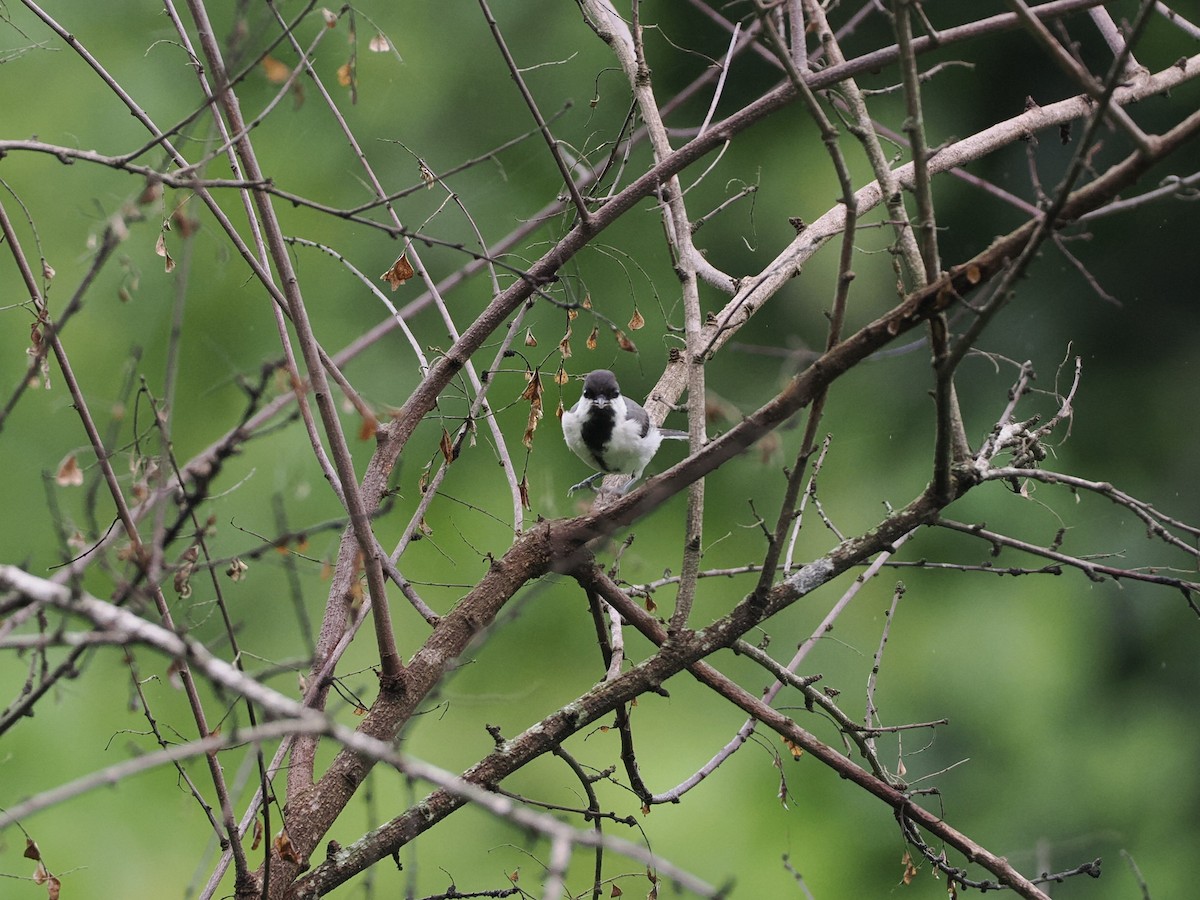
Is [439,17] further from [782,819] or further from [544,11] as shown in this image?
[782,819]

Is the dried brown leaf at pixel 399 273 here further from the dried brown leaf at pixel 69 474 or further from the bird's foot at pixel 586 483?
the bird's foot at pixel 586 483

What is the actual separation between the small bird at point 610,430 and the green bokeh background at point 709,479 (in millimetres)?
1341

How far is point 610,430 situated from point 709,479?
1.97 m

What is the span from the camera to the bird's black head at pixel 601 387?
9.37 feet

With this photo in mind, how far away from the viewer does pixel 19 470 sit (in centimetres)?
475

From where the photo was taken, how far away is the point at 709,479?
470cm

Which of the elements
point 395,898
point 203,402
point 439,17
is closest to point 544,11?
point 439,17

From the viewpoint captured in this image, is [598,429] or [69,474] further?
[598,429]


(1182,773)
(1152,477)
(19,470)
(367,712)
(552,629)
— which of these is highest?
(1152,477)

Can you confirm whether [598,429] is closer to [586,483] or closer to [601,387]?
[601,387]

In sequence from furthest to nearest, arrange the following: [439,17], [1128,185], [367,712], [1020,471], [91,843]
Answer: [439,17], [91,843], [367,712], [1020,471], [1128,185]

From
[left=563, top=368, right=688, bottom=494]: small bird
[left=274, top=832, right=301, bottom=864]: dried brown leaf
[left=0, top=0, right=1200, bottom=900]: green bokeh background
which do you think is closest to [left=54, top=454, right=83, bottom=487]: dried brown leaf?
[left=274, top=832, right=301, bottom=864]: dried brown leaf

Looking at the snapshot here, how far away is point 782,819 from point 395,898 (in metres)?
1.44

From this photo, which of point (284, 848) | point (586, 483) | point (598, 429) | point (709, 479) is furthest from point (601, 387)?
point (709, 479)
